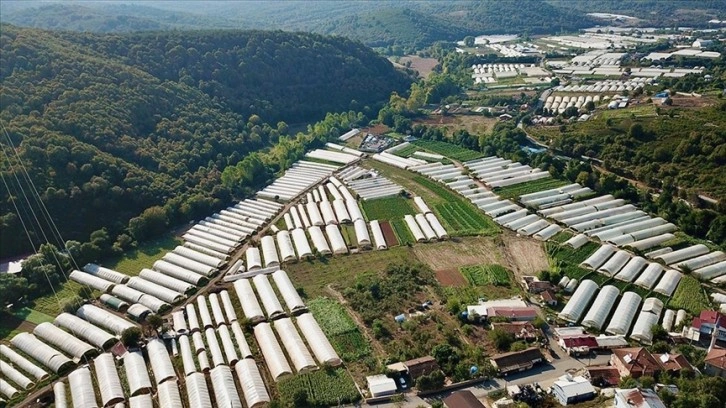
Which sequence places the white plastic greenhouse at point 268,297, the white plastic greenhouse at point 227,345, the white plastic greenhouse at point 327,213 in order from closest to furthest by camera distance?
the white plastic greenhouse at point 227,345 → the white plastic greenhouse at point 268,297 → the white plastic greenhouse at point 327,213

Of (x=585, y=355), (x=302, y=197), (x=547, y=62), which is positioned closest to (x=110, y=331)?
(x=302, y=197)

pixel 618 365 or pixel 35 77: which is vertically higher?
pixel 35 77

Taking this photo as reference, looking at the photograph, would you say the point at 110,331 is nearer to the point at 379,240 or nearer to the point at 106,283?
the point at 106,283

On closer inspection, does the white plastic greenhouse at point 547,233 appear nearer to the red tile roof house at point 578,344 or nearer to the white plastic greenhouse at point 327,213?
the red tile roof house at point 578,344

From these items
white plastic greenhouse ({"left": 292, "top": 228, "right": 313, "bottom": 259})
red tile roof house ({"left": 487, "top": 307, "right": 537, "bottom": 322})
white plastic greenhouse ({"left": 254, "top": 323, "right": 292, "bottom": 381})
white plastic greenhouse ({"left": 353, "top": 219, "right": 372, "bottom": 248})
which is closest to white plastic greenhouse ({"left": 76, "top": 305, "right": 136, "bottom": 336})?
white plastic greenhouse ({"left": 254, "top": 323, "right": 292, "bottom": 381})

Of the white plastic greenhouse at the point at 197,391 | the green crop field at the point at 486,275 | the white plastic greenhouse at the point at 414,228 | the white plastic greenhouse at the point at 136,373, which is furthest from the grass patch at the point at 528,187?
the white plastic greenhouse at the point at 136,373

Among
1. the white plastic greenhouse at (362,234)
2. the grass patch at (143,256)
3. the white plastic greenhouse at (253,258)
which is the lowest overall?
the grass patch at (143,256)

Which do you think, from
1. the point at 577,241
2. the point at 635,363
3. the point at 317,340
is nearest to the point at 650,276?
the point at 577,241
